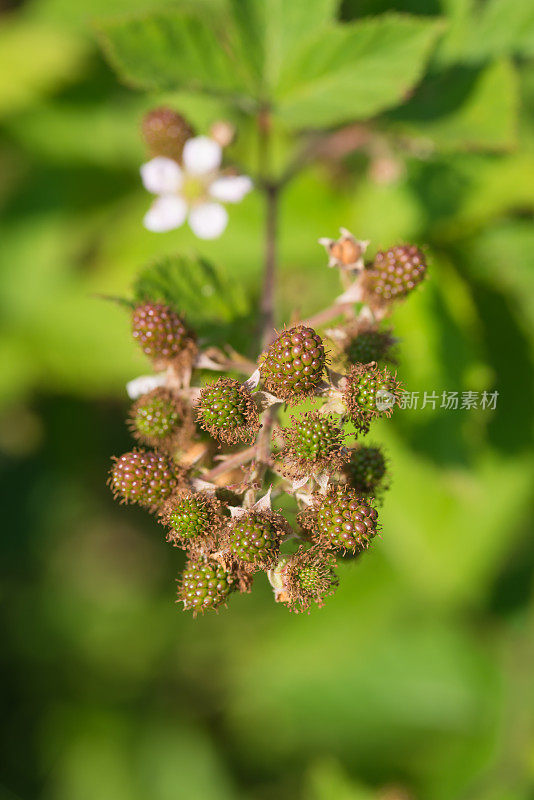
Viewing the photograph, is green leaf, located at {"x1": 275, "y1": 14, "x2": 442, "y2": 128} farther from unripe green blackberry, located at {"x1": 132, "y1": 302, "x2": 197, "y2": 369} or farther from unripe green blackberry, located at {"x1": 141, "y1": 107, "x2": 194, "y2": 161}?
unripe green blackberry, located at {"x1": 132, "y1": 302, "x2": 197, "y2": 369}

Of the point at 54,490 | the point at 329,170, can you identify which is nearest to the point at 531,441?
the point at 329,170

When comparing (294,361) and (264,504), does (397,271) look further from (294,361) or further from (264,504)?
(264,504)

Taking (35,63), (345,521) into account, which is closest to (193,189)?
(345,521)

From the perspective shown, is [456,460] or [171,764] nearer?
[456,460]

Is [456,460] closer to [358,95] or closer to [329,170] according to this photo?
[358,95]

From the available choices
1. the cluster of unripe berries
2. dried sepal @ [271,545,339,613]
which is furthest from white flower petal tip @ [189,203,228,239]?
dried sepal @ [271,545,339,613]
